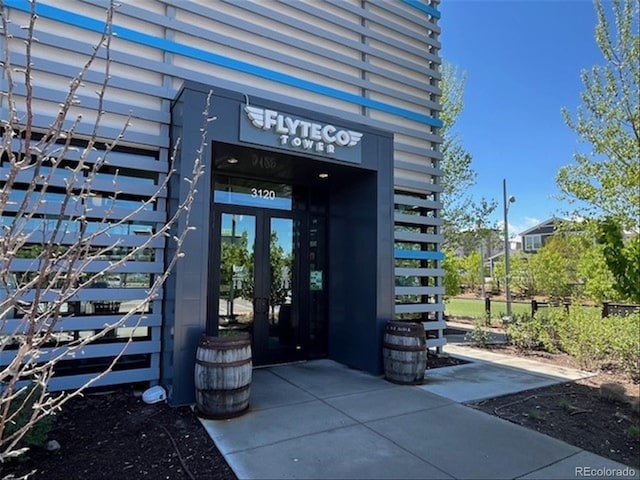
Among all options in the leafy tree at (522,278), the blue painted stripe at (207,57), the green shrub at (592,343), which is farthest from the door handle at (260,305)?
the leafy tree at (522,278)

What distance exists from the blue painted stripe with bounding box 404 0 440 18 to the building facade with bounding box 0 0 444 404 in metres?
0.06

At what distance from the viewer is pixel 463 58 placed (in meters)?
13.7

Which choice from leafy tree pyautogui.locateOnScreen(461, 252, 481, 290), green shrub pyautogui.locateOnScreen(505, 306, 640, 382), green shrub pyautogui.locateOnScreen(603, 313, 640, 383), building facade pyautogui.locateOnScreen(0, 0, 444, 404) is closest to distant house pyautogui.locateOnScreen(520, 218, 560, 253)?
leafy tree pyautogui.locateOnScreen(461, 252, 481, 290)

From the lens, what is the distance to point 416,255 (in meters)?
7.47

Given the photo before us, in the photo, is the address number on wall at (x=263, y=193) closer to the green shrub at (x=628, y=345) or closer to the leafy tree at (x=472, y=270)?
the green shrub at (x=628, y=345)

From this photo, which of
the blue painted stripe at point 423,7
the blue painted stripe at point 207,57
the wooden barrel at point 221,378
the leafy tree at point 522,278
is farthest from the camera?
the leafy tree at point 522,278

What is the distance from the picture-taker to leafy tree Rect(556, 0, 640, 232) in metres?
9.23

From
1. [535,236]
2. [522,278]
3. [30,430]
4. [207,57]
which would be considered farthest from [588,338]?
[535,236]

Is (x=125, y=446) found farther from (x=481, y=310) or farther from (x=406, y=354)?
(x=481, y=310)

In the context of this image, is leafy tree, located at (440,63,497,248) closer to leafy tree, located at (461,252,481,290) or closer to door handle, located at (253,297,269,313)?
door handle, located at (253,297,269,313)

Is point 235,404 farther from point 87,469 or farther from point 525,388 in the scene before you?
point 525,388

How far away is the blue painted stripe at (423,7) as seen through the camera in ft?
25.9

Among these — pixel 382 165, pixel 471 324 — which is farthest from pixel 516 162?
pixel 382 165

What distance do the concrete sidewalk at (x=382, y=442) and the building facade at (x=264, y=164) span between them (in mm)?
1116
